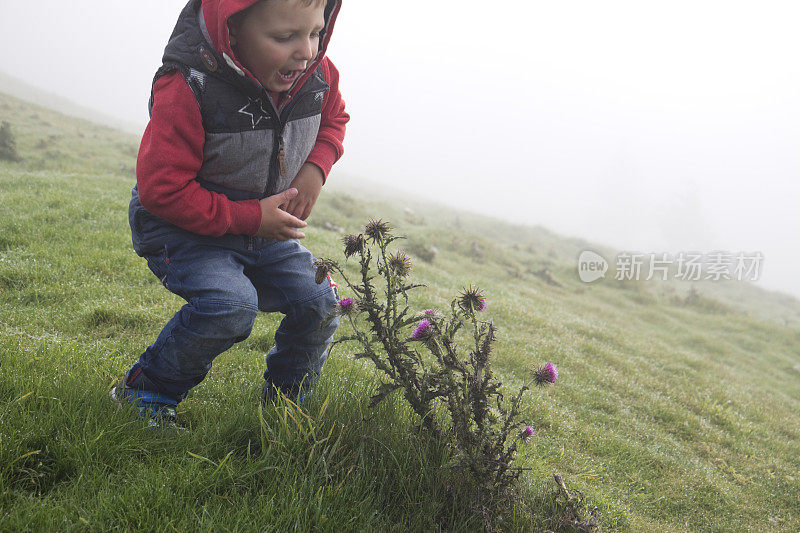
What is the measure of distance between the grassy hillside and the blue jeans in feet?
0.92

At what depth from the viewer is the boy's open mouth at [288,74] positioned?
2.91 metres

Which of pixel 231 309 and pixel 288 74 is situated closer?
pixel 231 309

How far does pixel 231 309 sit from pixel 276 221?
0.60 metres

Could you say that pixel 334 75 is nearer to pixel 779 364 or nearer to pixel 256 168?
pixel 256 168

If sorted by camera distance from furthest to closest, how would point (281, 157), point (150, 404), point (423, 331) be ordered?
1. point (281, 157)
2. point (150, 404)
3. point (423, 331)

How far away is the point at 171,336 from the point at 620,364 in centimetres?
773

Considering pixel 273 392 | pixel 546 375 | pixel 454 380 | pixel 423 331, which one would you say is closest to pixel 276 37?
pixel 423 331

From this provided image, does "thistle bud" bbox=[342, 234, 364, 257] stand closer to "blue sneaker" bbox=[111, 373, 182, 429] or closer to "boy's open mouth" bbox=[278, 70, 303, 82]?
"boy's open mouth" bbox=[278, 70, 303, 82]

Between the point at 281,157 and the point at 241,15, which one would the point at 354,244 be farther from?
the point at 241,15

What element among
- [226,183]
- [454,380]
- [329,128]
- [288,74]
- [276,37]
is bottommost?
[454,380]

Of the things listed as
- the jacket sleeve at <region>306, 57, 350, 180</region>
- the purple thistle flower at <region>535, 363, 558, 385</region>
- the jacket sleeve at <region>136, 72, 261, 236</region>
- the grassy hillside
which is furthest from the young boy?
the purple thistle flower at <region>535, 363, 558, 385</region>

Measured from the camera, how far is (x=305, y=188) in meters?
3.46

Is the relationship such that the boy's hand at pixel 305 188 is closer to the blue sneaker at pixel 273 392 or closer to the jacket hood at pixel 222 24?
the jacket hood at pixel 222 24

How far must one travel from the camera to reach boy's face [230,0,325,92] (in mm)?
2695
